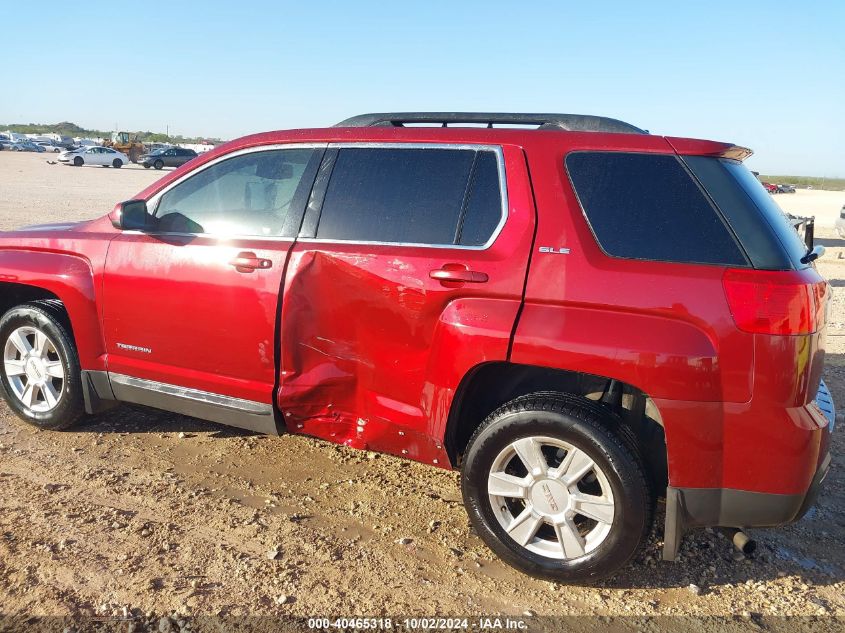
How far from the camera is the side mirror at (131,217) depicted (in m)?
3.76

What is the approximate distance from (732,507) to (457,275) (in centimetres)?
145

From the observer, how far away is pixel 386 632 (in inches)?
102

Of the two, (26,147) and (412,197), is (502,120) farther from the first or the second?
(26,147)

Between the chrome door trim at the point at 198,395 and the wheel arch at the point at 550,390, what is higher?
the wheel arch at the point at 550,390

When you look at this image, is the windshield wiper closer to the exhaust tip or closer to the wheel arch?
the wheel arch

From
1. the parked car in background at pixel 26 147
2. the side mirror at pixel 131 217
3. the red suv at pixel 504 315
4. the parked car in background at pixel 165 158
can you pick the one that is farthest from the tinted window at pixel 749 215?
the parked car in background at pixel 26 147

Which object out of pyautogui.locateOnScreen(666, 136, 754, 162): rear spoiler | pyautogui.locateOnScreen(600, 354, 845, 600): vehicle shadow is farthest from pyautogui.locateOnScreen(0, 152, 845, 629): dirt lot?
pyautogui.locateOnScreen(666, 136, 754, 162): rear spoiler

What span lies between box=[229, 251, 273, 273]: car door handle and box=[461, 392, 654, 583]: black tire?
1.37 m

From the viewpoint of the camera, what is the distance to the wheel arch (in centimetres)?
292

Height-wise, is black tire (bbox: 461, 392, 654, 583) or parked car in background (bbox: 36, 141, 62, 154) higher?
black tire (bbox: 461, 392, 654, 583)

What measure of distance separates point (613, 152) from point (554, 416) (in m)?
1.15

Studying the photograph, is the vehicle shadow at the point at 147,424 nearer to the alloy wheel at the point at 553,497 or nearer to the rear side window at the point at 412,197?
the rear side window at the point at 412,197

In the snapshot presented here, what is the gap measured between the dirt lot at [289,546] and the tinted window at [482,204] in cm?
148

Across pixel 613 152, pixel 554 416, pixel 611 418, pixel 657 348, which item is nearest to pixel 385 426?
pixel 554 416
